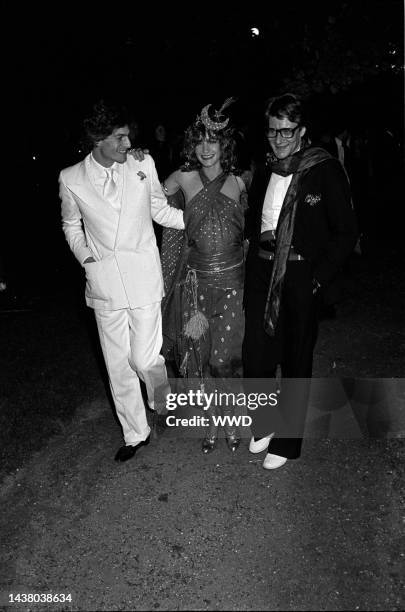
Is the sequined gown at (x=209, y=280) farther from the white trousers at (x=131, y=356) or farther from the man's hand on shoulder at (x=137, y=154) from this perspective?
the man's hand on shoulder at (x=137, y=154)

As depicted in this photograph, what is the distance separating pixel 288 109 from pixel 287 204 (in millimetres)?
472

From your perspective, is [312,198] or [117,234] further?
[117,234]

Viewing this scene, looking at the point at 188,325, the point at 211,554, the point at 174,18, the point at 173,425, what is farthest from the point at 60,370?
the point at 174,18

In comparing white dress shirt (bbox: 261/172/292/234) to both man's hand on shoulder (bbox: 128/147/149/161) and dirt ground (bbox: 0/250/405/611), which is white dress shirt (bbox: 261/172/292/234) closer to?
man's hand on shoulder (bbox: 128/147/149/161)

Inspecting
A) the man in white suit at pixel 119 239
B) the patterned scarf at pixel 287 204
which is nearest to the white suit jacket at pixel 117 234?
the man in white suit at pixel 119 239

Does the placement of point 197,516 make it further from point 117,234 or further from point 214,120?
point 214,120

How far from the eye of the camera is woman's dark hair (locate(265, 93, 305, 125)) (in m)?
2.85

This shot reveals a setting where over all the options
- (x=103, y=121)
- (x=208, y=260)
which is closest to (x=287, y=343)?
(x=208, y=260)

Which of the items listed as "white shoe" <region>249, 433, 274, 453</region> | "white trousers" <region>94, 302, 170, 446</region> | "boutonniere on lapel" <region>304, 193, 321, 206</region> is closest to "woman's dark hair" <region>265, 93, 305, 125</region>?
"boutonniere on lapel" <region>304, 193, 321, 206</region>

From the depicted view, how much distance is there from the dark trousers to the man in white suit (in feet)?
1.76

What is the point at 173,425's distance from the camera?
3.76m

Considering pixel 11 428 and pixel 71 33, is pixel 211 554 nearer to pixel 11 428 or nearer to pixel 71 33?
pixel 11 428

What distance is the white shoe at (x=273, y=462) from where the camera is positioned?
321cm

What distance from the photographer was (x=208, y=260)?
3.30m
